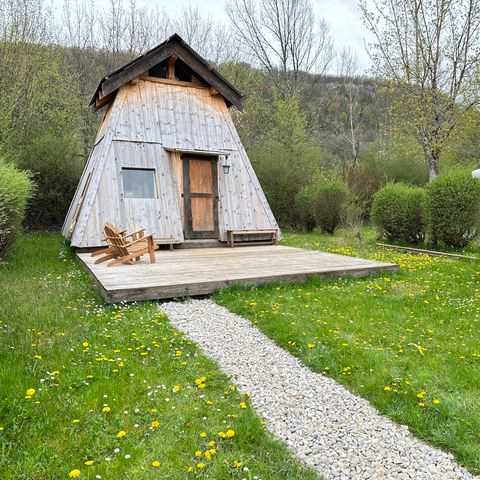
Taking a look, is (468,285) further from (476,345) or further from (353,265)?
(476,345)

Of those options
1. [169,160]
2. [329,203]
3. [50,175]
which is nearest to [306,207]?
[329,203]

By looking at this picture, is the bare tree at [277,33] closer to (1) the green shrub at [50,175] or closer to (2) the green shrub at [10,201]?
(1) the green shrub at [50,175]

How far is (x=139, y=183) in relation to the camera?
10.1 meters

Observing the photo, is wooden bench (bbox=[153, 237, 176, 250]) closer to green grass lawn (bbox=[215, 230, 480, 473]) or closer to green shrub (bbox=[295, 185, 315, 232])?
green grass lawn (bbox=[215, 230, 480, 473])

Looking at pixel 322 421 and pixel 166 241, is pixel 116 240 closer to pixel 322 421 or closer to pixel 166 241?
pixel 166 241

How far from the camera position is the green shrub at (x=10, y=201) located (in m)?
7.07

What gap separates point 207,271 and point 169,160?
15.4 feet

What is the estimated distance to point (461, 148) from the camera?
891 inches

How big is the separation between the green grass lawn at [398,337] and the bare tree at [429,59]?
1096 cm

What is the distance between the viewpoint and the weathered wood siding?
31.4ft

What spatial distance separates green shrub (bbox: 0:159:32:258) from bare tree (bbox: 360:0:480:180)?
1483 cm

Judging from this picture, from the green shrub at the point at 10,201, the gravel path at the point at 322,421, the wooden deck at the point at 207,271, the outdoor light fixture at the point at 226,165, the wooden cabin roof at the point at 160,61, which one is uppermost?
the wooden cabin roof at the point at 160,61

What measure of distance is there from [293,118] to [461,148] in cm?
993

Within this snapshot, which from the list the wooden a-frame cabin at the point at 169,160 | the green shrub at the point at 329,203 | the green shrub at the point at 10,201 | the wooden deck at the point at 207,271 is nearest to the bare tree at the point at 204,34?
the green shrub at the point at 329,203
